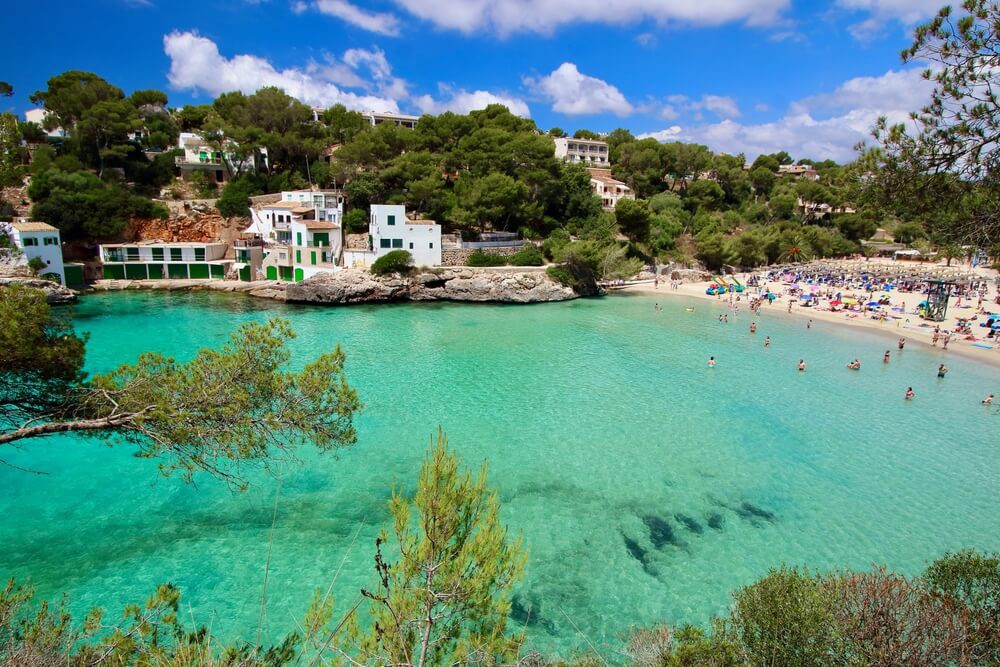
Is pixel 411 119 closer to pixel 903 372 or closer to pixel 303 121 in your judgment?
pixel 303 121

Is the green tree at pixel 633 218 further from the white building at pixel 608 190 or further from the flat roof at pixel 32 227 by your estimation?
the flat roof at pixel 32 227

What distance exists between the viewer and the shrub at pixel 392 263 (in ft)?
123

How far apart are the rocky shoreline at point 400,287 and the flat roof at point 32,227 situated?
15.7 ft

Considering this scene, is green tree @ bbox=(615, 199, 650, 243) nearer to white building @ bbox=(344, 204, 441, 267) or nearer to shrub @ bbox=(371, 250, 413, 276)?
white building @ bbox=(344, 204, 441, 267)

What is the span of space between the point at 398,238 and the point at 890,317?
35.7 metres

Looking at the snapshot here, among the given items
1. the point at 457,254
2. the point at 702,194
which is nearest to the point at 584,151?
the point at 702,194

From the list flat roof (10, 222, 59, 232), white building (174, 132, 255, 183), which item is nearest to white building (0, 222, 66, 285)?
flat roof (10, 222, 59, 232)

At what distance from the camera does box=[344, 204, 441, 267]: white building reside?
38.3m

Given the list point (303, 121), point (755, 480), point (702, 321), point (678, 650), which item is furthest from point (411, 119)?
point (678, 650)

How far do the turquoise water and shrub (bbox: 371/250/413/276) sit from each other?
41.7ft

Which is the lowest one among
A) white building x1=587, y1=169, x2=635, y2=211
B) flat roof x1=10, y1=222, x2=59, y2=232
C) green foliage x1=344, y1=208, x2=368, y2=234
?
flat roof x1=10, y1=222, x2=59, y2=232

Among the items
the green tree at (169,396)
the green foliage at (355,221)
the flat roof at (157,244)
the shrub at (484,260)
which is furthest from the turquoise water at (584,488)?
the green foliage at (355,221)

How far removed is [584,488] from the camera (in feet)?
45.2

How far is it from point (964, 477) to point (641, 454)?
350 inches
